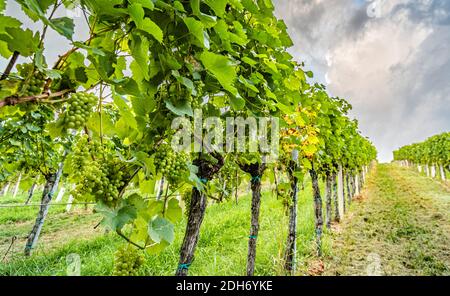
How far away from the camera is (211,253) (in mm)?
6707

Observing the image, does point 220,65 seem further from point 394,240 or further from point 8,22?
point 394,240

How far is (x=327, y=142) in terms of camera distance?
22.3ft

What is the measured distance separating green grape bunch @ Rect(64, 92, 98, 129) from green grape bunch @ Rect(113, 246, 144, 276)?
0.77m

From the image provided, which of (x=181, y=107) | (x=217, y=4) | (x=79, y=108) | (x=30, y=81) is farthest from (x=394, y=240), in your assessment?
(x=30, y=81)

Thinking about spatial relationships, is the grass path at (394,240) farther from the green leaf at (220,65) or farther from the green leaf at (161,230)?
the green leaf at (220,65)

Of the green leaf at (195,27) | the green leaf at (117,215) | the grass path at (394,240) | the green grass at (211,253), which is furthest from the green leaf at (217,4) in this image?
the grass path at (394,240)

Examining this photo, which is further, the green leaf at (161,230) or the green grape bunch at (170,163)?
the green grape bunch at (170,163)

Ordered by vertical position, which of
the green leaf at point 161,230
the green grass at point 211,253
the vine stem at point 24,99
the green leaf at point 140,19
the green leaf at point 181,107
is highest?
the green leaf at point 140,19

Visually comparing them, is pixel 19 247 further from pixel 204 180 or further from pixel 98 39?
pixel 98 39

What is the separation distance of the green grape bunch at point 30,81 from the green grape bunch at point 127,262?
89cm

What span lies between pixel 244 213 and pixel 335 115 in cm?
507

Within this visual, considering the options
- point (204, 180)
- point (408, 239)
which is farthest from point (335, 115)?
point (204, 180)

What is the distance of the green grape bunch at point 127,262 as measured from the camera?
4.84 ft

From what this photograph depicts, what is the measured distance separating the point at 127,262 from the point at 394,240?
8065 mm
